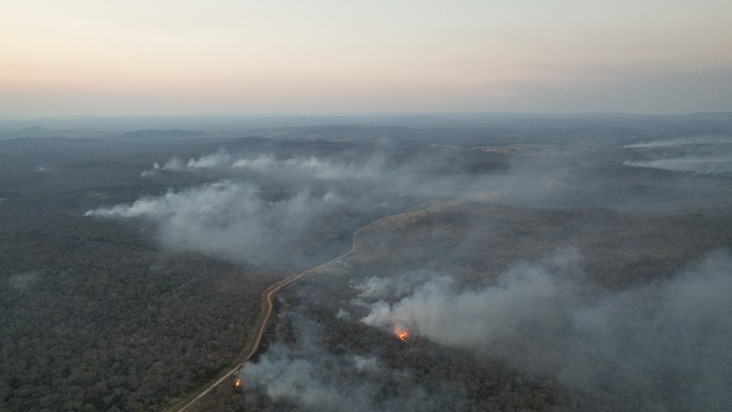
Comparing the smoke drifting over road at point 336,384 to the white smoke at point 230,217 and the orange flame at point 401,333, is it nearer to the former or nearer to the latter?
the orange flame at point 401,333

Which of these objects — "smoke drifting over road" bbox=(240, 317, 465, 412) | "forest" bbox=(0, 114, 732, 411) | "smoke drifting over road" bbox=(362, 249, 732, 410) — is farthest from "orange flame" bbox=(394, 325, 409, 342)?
"smoke drifting over road" bbox=(240, 317, 465, 412)

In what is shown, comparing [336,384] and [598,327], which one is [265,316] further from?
[598,327]

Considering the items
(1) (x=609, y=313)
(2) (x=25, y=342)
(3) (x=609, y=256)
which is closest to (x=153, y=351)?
(2) (x=25, y=342)

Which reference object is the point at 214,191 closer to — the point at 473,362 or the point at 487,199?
the point at 487,199

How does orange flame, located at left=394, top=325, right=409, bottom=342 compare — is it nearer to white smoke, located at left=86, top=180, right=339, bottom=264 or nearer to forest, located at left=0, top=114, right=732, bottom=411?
forest, located at left=0, top=114, right=732, bottom=411

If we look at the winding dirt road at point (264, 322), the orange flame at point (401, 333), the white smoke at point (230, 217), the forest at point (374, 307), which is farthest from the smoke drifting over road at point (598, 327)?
the white smoke at point (230, 217)

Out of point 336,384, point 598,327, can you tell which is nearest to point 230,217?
point 336,384
